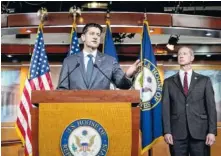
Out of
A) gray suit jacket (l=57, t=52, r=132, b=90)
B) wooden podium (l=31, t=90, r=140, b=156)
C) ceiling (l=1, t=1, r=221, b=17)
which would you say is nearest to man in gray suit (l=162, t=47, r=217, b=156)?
gray suit jacket (l=57, t=52, r=132, b=90)

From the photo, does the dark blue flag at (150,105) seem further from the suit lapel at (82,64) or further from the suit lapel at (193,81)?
the suit lapel at (82,64)

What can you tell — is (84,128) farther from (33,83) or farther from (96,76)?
(33,83)

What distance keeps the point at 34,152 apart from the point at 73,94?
0.37m

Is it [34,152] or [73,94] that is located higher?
[73,94]

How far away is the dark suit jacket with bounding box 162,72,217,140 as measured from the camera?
3.15m

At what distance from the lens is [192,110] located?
125 inches

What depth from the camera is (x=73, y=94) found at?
6.26 feet

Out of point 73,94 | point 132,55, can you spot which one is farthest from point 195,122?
point 132,55

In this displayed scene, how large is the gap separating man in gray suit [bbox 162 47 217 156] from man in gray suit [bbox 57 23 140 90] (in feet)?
3.40

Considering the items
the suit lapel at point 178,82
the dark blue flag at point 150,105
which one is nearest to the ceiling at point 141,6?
the dark blue flag at point 150,105

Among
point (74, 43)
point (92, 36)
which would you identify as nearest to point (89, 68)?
point (92, 36)

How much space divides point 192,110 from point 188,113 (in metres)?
0.04

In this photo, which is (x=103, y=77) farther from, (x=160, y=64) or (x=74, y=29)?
(x=160, y=64)

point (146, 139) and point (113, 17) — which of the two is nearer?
point (146, 139)
